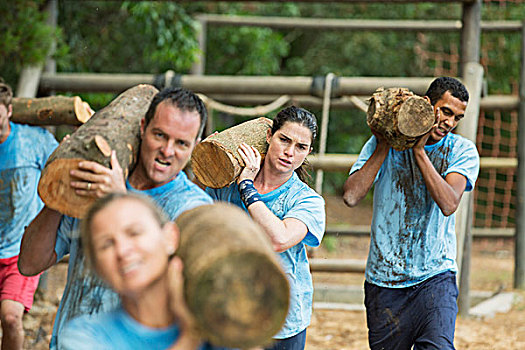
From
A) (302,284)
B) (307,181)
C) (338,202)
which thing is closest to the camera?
(302,284)

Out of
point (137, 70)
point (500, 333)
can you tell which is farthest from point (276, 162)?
point (137, 70)

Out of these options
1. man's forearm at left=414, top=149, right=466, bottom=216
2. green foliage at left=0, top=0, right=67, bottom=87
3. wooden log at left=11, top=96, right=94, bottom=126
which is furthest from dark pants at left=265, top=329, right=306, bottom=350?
green foliage at left=0, top=0, right=67, bottom=87

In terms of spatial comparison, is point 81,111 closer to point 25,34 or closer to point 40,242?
point 40,242

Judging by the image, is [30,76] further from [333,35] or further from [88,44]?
[333,35]

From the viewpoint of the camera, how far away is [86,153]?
2316mm

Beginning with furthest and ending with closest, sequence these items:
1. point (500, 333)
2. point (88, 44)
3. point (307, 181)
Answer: point (88, 44), point (500, 333), point (307, 181)

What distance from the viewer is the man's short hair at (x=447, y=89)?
11.5ft

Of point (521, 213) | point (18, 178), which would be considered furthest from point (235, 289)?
point (521, 213)

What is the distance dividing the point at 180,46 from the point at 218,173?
5.10 m

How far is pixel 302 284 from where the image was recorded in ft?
10.2

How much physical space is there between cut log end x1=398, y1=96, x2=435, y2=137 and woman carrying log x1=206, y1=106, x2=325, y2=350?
43 centimetres

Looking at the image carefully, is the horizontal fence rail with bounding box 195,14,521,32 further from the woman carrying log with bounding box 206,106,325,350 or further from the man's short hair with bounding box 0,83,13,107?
the woman carrying log with bounding box 206,106,325,350

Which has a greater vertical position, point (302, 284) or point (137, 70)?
point (137, 70)

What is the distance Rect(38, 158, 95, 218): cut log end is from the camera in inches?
90.2
